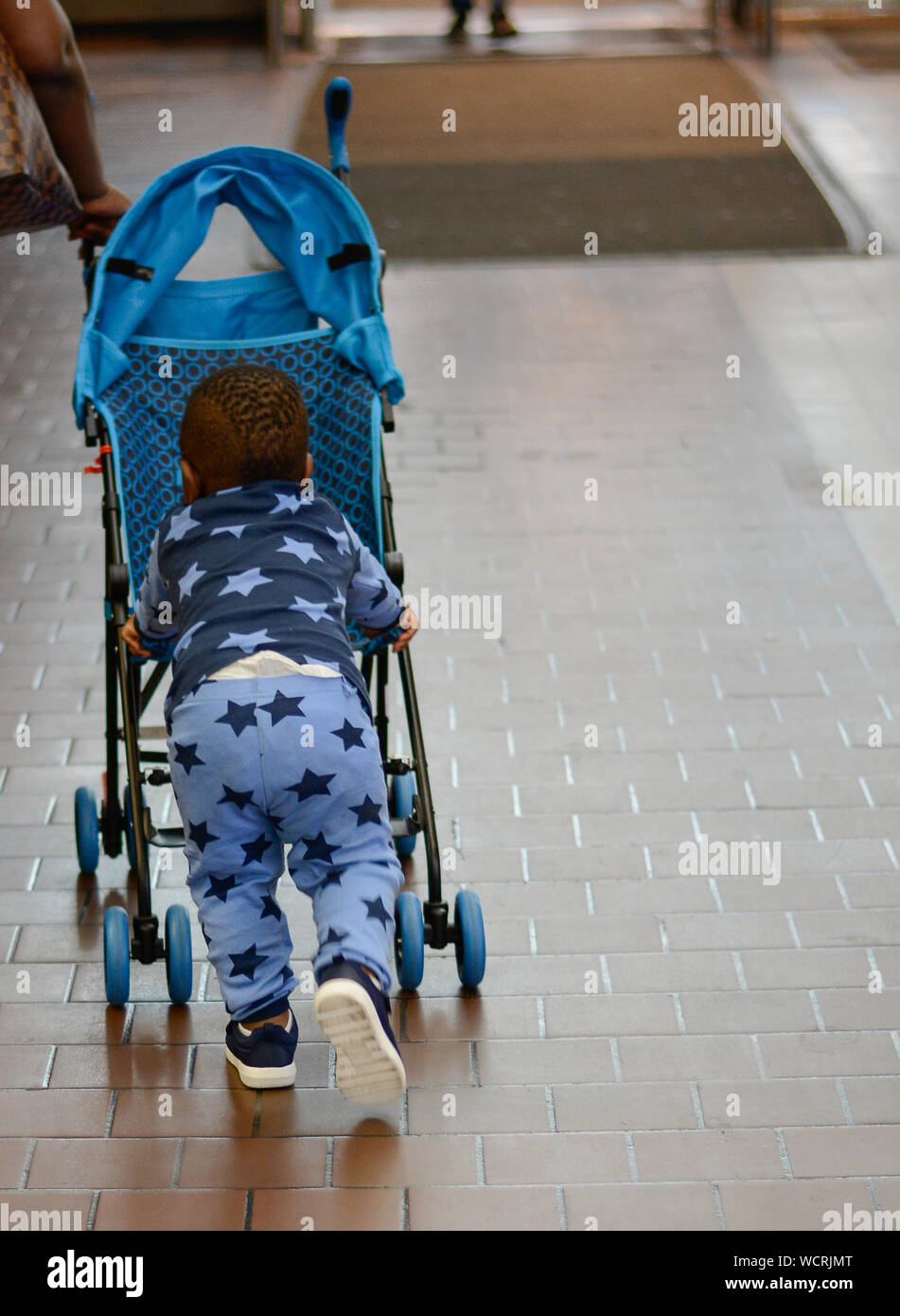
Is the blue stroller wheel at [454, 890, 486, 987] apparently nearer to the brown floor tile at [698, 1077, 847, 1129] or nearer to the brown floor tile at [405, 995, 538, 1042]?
the brown floor tile at [405, 995, 538, 1042]

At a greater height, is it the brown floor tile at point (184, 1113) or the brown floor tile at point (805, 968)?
the brown floor tile at point (805, 968)

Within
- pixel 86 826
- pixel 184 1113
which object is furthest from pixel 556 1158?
pixel 86 826

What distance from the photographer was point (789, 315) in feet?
24.7

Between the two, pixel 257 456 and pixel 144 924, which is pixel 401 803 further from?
pixel 257 456

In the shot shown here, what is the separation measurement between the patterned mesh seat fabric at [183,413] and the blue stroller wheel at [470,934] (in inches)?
34.2

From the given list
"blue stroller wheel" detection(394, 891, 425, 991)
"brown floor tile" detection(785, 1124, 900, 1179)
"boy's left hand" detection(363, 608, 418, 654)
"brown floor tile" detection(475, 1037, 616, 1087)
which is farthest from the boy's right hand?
"brown floor tile" detection(785, 1124, 900, 1179)

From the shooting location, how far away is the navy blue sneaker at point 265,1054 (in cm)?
306

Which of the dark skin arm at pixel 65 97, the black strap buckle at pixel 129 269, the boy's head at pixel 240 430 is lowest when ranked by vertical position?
the boy's head at pixel 240 430

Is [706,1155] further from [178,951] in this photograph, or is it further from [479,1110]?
[178,951]

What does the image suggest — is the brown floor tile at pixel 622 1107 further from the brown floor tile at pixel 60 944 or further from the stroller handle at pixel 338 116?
the stroller handle at pixel 338 116

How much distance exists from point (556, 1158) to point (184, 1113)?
2.45 ft

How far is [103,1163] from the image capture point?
294 cm

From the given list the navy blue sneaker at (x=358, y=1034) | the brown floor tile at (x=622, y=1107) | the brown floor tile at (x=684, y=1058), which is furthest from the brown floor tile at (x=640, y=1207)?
the navy blue sneaker at (x=358, y=1034)
